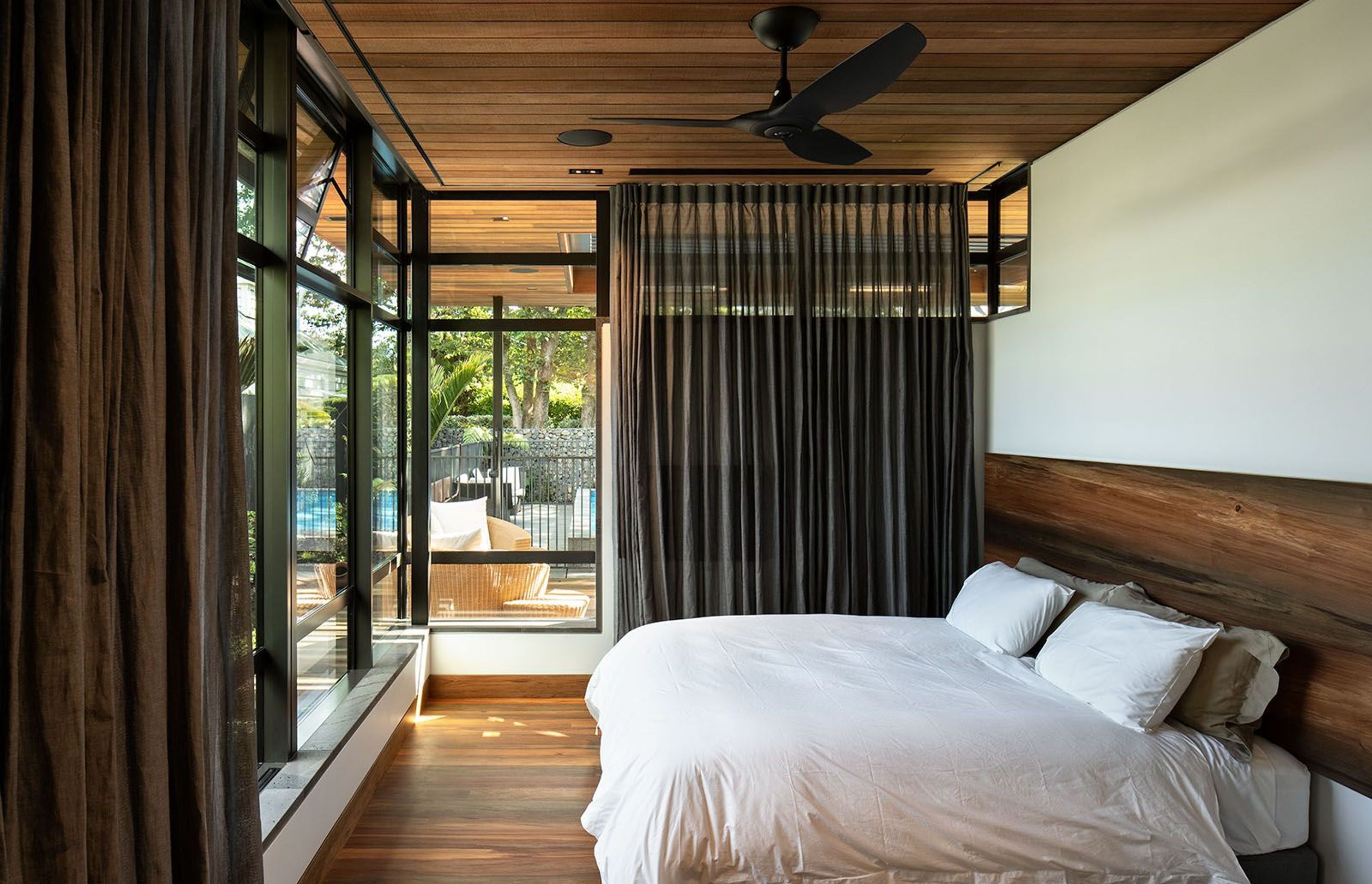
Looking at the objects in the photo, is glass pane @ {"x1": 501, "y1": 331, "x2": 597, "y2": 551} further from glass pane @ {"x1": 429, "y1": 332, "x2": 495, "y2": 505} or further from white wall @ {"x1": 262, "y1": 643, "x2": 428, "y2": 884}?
white wall @ {"x1": 262, "y1": 643, "x2": 428, "y2": 884}

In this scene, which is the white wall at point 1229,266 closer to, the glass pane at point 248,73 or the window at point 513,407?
the window at point 513,407

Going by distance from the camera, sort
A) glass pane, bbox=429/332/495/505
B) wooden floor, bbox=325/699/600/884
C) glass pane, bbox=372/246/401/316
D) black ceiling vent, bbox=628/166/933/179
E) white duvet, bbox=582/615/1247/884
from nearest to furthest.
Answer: white duvet, bbox=582/615/1247/884 < wooden floor, bbox=325/699/600/884 < glass pane, bbox=372/246/401/316 < black ceiling vent, bbox=628/166/933/179 < glass pane, bbox=429/332/495/505

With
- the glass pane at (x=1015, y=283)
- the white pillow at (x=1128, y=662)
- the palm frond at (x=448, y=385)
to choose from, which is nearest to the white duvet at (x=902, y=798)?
the white pillow at (x=1128, y=662)

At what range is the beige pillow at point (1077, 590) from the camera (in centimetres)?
303

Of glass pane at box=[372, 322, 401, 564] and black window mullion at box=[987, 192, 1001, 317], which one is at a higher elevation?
black window mullion at box=[987, 192, 1001, 317]

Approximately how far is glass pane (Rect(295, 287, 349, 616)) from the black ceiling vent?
1.71 m

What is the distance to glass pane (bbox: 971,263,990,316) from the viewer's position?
14.7 feet

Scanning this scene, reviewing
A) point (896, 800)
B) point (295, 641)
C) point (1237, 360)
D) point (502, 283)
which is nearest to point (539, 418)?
point (502, 283)

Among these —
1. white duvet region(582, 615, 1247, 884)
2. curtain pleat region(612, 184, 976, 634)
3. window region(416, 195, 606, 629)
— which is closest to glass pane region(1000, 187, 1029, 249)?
curtain pleat region(612, 184, 976, 634)

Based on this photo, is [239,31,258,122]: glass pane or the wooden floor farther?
the wooden floor

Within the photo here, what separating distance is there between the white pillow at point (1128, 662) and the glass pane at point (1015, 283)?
72.3 inches

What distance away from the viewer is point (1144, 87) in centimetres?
306

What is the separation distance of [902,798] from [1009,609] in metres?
1.29

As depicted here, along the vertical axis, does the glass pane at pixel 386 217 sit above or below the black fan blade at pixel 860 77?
above
